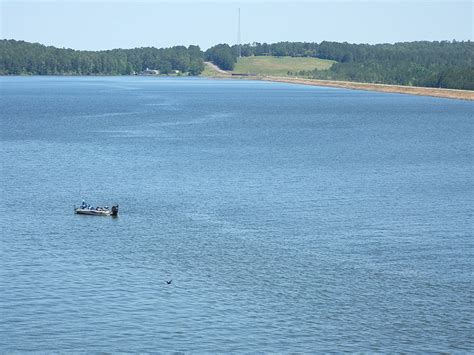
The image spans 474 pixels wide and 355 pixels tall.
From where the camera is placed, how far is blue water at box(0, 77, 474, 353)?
55.0 meters

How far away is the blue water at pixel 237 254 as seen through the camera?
55.0 meters

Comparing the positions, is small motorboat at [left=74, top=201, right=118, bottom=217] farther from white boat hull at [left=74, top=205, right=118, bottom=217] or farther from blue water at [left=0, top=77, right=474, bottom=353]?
blue water at [left=0, top=77, right=474, bottom=353]

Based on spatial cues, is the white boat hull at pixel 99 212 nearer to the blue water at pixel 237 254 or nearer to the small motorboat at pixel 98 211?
the small motorboat at pixel 98 211

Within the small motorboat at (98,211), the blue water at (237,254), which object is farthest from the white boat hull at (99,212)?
the blue water at (237,254)

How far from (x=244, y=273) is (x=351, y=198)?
3140 centimetres

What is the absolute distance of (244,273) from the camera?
6600cm

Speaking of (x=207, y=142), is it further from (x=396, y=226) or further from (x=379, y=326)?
(x=379, y=326)

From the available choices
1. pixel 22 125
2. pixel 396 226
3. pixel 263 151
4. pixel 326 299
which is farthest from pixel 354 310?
pixel 22 125

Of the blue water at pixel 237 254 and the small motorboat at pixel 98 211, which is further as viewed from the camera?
the small motorboat at pixel 98 211

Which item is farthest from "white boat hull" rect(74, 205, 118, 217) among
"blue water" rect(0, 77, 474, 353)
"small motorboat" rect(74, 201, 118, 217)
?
"blue water" rect(0, 77, 474, 353)

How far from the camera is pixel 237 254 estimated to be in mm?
70938

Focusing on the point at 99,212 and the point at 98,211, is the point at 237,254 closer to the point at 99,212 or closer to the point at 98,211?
the point at 99,212

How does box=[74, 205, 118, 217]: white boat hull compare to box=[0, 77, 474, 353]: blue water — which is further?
box=[74, 205, 118, 217]: white boat hull

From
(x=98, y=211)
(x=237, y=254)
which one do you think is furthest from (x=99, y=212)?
(x=237, y=254)
